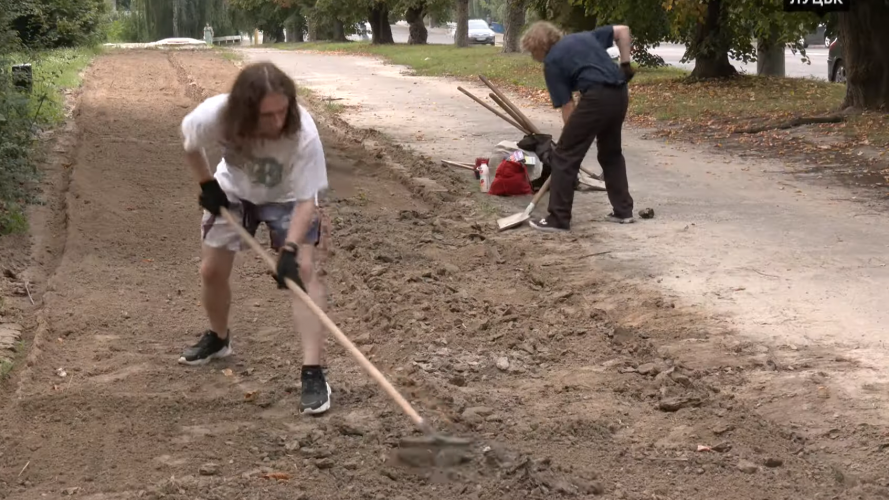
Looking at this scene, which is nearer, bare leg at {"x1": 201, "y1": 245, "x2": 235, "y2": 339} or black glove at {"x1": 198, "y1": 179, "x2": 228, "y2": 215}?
black glove at {"x1": 198, "y1": 179, "x2": 228, "y2": 215}

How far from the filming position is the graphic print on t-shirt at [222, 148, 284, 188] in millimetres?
5059

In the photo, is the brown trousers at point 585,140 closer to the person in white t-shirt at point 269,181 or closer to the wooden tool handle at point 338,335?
the person in white t-shirt at point 269,181

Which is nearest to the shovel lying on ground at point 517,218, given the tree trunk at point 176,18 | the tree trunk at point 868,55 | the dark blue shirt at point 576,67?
the dark blue shirt at point 576,67

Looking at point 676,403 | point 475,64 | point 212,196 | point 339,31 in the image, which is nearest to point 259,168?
point 212,196

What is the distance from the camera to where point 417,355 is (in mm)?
6102

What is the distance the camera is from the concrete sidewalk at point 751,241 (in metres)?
6.45

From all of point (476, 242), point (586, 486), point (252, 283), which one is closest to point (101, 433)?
point (586, 486)

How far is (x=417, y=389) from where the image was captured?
555 cm

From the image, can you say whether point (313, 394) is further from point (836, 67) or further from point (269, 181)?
point (836, 67)

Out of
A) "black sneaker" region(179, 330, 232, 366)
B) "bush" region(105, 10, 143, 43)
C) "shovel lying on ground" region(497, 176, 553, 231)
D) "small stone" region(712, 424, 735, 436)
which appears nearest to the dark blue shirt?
"shovel lying on ground" region(497, 176, 553, 231)

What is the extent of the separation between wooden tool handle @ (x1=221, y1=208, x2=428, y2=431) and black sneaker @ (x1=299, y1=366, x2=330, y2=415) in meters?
0.33

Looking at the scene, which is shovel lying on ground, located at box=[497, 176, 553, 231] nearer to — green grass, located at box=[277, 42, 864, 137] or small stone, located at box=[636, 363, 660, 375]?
small stone, located at box=[636, 363, 660, 375]

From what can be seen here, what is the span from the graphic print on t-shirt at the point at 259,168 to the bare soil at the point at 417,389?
3.64ft

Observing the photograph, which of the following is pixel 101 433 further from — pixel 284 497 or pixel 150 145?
pixel 150 145
